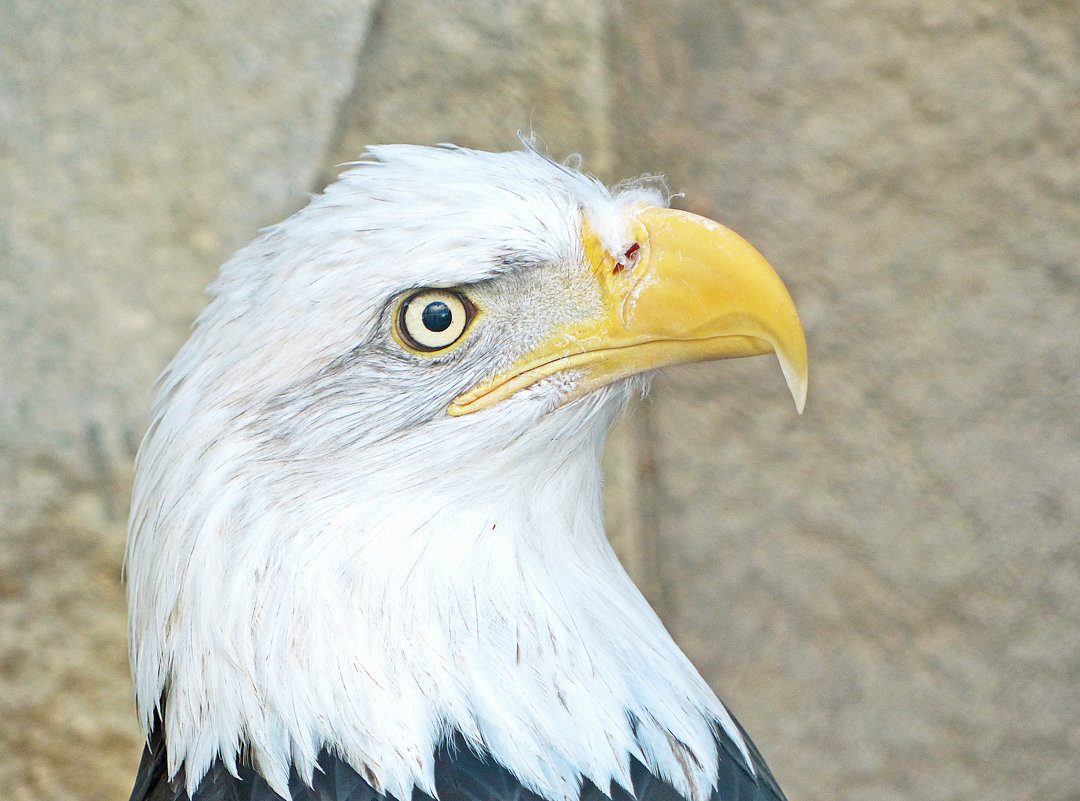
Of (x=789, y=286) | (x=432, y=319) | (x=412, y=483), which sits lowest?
(x=412, y=483)

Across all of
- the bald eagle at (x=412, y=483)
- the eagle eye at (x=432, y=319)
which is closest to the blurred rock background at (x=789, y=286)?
the bald eagle at (x=412, y=483)

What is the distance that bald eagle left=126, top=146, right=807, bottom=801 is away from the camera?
1530 millimetres

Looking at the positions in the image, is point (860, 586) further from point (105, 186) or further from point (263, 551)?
point (105, 186)

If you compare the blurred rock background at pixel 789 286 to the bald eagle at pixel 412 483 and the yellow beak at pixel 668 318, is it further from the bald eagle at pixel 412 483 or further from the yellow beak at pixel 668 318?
the yellow beak at pixel 668 318

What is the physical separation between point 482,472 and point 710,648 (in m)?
1.96

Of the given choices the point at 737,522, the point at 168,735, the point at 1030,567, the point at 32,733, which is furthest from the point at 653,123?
the point at 32,733

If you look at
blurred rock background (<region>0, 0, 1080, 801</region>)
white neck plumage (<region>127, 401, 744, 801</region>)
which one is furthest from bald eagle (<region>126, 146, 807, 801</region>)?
blurred rock background (<region>0, 0, 1080, 801</region>)

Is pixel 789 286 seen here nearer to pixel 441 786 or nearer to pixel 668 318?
pixel 668 318

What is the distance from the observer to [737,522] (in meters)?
3.28

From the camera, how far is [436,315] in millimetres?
1561

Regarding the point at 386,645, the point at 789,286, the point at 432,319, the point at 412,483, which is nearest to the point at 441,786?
the point at 386,645

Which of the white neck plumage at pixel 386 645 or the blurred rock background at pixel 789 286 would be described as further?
the blurred rock background at pixel 789 286

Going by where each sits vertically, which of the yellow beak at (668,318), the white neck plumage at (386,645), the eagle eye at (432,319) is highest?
the yellow beak at (668,318)

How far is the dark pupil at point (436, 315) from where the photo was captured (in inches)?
61.3
